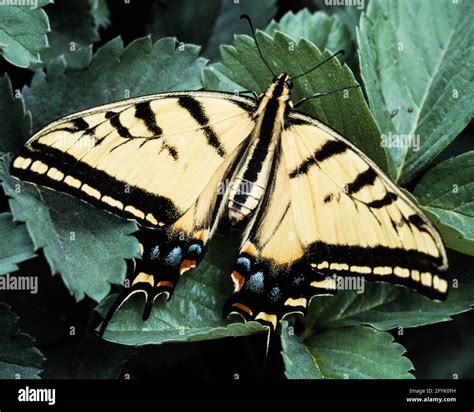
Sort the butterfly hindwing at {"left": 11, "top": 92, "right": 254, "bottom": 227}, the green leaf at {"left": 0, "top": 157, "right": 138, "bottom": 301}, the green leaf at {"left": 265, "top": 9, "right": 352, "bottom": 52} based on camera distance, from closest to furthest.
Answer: the green leaf at {"left": 0, "top": 157, "right": 138, "bottom": 301} → the butterfly hindwing at {"left": 11, "top": 92, "right": 254, "bottom": 227} → the green leaf at {"left": 265, "top": 9, "right": 352, "bottom": 52}

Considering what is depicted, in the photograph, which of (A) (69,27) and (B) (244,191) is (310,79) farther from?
(A) (69,27)

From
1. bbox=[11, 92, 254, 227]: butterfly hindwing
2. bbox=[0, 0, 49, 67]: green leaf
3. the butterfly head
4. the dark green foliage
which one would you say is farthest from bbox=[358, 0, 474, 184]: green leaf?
bbox=[0, 0, 49, 67]: green leaf

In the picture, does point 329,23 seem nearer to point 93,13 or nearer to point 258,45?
point 258,45

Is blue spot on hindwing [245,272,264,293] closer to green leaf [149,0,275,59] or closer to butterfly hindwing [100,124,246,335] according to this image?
butterfly hindwing [100,124,246,335]

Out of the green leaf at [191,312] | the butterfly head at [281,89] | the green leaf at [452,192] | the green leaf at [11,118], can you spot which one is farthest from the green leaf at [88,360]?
the green leaf at [452,192]

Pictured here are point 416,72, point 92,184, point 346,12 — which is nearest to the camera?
point 92,184

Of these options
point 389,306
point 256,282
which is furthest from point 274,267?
point 389,306

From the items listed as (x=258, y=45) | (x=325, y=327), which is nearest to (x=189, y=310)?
(x=325, y=327)
